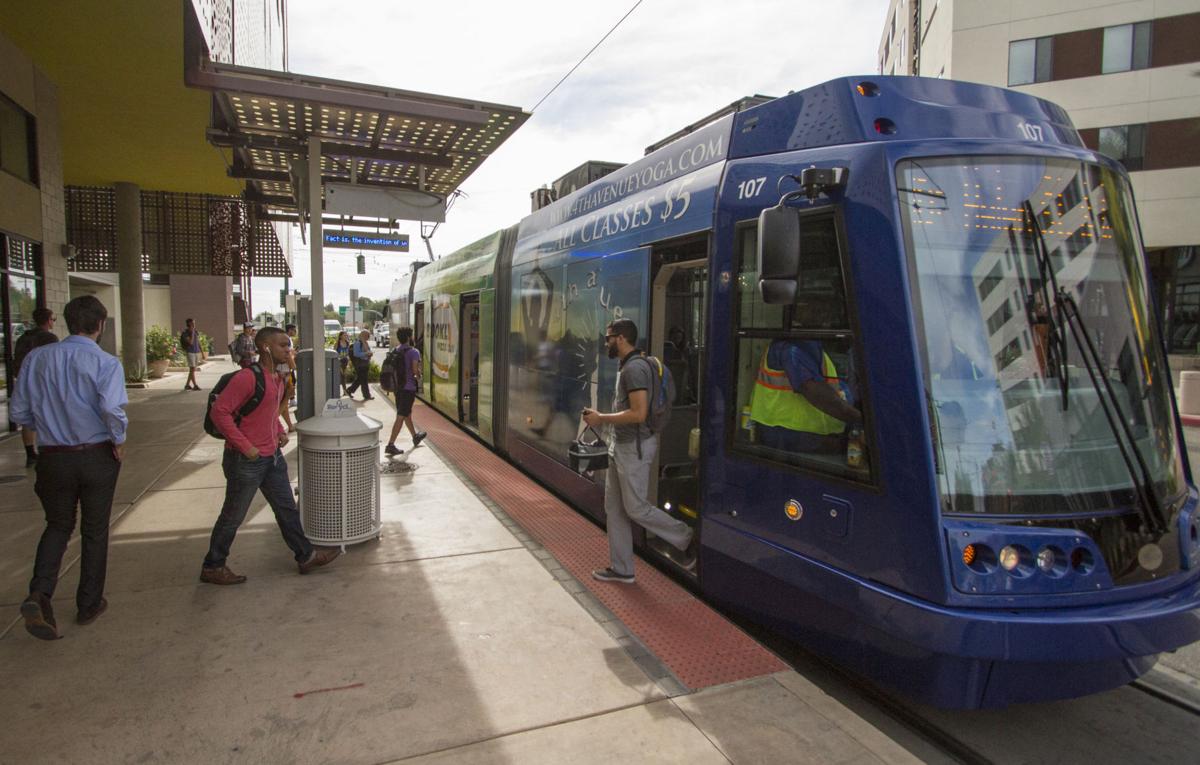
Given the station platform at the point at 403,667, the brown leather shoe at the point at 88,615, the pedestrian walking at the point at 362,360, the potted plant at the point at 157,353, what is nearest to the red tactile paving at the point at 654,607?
the station platform at the point at 403,667

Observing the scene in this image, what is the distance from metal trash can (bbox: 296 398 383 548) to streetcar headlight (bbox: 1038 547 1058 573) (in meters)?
4.09

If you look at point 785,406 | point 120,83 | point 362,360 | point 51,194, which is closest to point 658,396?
point 785,406

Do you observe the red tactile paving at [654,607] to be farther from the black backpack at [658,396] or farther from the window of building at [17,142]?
the window of building at [17,142]

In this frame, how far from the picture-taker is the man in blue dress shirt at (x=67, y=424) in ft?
12.8

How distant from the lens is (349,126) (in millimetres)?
6250

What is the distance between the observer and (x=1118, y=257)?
11.9ft

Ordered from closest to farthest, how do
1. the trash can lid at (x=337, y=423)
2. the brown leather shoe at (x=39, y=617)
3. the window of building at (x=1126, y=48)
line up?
1. the brown leather shoe at (x=39, y=617)
2. the trash can lid at (x=337, y=423)
3. the window of building at (x=1126, y=48)

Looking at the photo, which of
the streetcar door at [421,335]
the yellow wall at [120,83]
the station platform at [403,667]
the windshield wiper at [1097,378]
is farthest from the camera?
the streetcar door at [421,335]

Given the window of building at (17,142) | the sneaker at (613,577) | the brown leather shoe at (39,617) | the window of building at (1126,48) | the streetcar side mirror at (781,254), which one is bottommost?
the sneaker at (613,577)

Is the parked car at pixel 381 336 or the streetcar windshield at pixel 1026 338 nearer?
the streetcar windshield at pixel 1026 338

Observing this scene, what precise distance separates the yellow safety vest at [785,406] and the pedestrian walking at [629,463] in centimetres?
80

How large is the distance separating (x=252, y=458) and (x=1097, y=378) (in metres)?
4.66

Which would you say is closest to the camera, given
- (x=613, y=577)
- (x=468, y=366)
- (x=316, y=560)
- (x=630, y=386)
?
→ (x=630, y=386)

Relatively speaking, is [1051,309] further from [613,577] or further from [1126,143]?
[1126,143]
